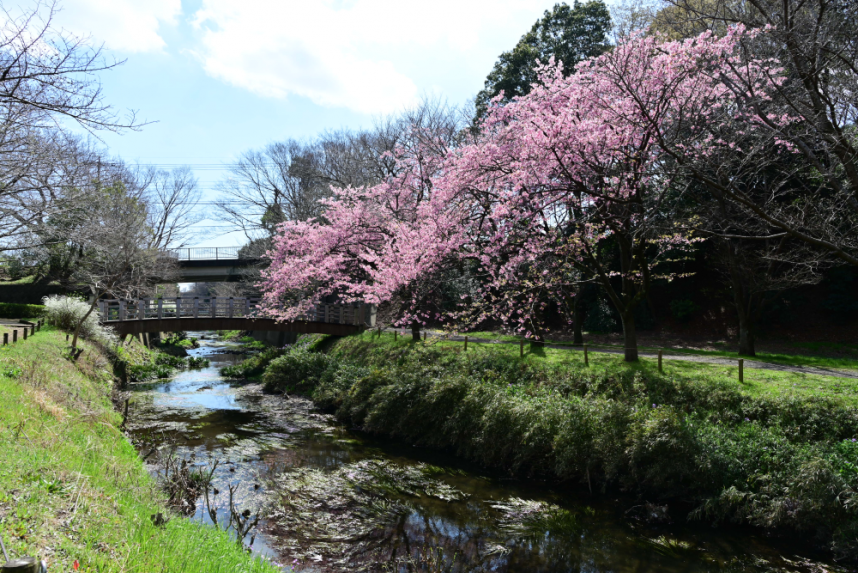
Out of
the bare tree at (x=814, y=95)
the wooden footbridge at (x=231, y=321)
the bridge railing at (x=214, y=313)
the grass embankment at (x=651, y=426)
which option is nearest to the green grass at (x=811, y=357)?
the grass embankment at (x=651, y=426)

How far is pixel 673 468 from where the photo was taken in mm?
8852

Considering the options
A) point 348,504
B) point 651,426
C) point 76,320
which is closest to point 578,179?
point 651,426

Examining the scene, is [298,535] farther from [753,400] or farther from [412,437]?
[753,400]

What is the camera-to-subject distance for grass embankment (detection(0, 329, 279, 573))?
12.9 ft

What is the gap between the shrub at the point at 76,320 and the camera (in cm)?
2052

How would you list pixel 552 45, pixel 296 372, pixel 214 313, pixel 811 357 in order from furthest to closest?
pixel 552 45 → pixel 214 313 → pixel 296 372 → pixel 811 357

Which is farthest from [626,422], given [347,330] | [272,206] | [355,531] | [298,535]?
[272,206]

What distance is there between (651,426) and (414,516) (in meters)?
4.45

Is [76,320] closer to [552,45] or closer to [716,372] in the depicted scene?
[716,372]

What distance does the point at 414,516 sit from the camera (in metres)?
8.68

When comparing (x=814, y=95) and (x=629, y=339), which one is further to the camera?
(x=629, y=339)

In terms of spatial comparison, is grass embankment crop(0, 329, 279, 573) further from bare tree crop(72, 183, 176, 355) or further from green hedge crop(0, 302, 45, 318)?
green hedge crop(0, 302, 45, 318)

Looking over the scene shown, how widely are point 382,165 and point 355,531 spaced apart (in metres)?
19.9

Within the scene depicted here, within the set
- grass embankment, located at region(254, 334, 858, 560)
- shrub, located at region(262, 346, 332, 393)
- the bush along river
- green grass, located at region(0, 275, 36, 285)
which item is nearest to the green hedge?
green grass, located at region(0, 275, 36, 285)
